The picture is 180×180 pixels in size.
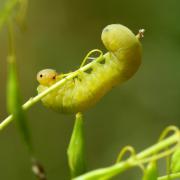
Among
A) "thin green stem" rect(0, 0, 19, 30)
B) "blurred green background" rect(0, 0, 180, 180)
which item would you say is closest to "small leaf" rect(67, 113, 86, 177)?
"thin green stem" rect(0, 0, 19, 30)

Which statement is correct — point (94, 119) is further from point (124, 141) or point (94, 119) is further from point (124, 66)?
point (124, 66)

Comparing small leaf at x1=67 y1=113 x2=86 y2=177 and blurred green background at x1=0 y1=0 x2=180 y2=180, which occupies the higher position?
blurred green background at x1=0 y1=0 x2=180 y2=180

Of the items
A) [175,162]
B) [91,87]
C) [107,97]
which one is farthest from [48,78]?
[107,97]

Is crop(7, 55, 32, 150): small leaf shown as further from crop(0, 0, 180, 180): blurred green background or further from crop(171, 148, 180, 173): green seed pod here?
crop(0, 0, 180, 180): blurred green background

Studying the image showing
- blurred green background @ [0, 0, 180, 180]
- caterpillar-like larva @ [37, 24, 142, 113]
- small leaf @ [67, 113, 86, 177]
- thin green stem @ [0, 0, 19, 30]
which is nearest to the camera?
thin green stem @ [0, 0, 19, 30]

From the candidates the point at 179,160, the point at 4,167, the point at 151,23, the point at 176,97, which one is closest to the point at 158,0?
the point at 151,23

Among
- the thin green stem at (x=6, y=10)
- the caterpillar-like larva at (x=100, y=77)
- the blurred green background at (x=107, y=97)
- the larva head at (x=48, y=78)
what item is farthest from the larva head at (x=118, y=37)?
the blurred green background at (x=107, y=97)

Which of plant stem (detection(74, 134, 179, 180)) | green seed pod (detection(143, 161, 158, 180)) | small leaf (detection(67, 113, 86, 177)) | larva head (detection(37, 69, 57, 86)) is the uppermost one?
larva head (detection(37, 69, 57, 86))

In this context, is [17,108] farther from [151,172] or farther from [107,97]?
[107,97]
